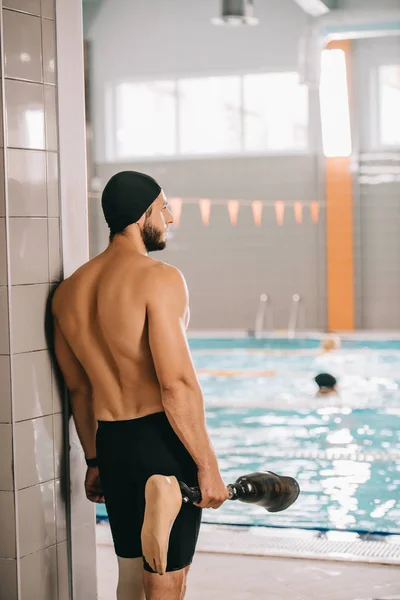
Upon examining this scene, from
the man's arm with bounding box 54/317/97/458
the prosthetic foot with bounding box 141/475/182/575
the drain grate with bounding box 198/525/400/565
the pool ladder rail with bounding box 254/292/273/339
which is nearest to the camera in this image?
the prosthetic foot with bounding box 141/475/182/575

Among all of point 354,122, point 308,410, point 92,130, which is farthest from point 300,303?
point 308,410

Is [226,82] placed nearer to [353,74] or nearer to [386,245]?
[353,74]

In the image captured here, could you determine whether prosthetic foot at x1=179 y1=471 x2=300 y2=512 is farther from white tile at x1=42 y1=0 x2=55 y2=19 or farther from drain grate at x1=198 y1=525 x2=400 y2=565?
white tile at x1=42 y1=0 x2=55 y2=19

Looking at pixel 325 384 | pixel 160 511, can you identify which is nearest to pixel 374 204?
pixel 325 384

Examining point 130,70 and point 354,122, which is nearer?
point 354,122

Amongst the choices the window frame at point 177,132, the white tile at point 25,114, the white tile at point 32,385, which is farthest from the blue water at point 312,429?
the window frame at point 177,132

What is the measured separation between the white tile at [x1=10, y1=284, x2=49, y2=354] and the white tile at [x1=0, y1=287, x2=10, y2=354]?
2 centimetres

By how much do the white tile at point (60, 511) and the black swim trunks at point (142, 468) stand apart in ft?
1.28

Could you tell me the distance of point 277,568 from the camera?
161 inches

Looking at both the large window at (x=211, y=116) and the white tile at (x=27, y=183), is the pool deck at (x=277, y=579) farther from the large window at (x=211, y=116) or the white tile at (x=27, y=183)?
the large window at (x=211, y=116)

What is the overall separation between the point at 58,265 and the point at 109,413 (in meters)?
0.64

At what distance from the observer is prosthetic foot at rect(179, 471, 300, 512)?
9.53ft

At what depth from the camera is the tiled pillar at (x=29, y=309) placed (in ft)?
9.96

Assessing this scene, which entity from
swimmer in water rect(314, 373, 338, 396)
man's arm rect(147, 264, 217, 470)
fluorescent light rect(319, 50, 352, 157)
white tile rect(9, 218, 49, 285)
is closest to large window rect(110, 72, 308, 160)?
fluorescent light rect(319, 50, 352, 157)
